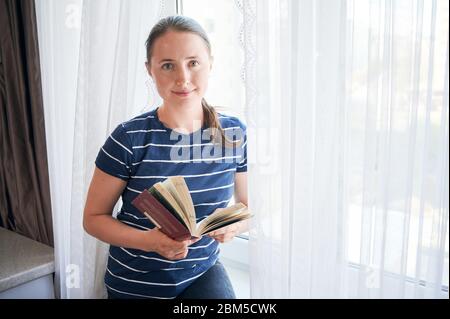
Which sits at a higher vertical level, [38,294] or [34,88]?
[34,88]

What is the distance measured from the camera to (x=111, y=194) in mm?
1021

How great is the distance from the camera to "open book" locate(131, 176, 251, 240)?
888mm

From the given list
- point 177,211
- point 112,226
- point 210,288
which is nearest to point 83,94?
point 112,226

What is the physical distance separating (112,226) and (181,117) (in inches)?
13.4

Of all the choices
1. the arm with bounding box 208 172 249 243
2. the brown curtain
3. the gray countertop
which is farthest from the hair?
the gray countertop

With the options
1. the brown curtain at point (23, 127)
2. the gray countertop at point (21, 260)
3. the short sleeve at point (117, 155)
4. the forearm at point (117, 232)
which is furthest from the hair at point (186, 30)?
the gray countertop at point (21, 260)

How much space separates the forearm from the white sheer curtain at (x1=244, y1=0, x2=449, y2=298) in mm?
282

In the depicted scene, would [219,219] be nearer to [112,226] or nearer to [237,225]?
A: [237,225]

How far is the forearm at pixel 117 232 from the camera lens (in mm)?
982

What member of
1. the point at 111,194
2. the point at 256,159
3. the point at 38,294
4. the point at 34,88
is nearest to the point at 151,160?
the point at 111,194

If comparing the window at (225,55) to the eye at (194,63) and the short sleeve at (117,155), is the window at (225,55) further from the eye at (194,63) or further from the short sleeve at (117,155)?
the short sleeve at (117,155)

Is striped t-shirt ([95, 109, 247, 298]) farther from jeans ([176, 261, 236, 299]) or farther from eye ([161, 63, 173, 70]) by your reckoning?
eye ([161, 63, 173, 70])

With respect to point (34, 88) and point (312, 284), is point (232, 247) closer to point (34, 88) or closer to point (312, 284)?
point (312, 284)

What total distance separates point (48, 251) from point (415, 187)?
4.50 feet
